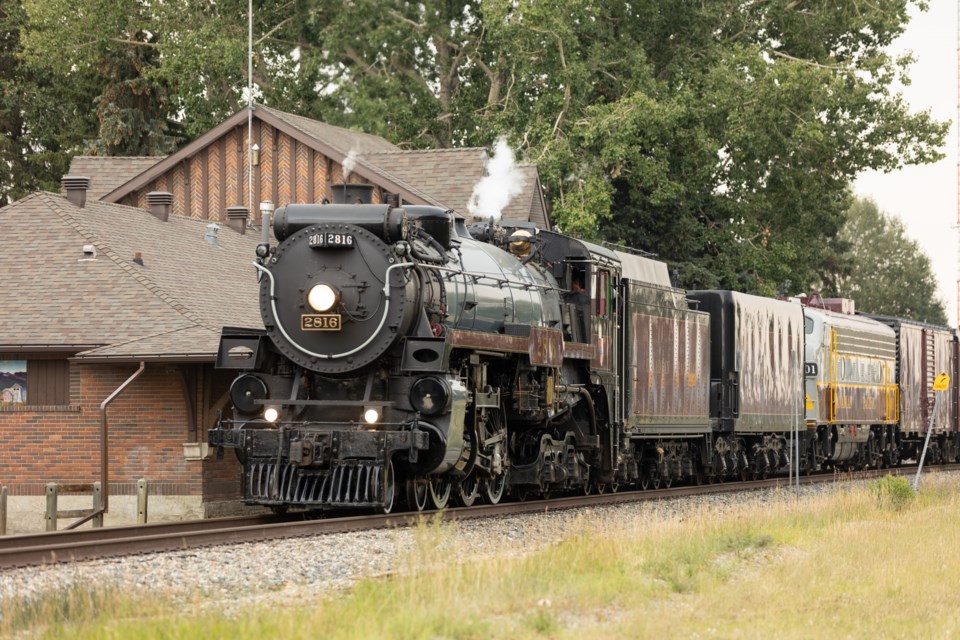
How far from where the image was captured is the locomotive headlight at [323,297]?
1597 centimetres

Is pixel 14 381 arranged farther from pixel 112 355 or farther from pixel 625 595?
pixel 625 595

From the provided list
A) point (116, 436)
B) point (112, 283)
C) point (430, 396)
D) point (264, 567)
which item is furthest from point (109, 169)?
point (264, 567)

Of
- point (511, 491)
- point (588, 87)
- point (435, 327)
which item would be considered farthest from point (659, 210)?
point (435, 327)

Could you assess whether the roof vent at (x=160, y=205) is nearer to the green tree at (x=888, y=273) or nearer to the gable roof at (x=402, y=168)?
the gable roof at (x=402, y=168)

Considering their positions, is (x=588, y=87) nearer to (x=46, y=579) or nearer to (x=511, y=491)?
(x=511, y=491)

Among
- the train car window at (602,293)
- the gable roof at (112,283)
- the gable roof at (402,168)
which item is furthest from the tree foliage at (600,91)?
the train car window at (602,293)

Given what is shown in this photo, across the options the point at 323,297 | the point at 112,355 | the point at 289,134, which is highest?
the point at 289,134

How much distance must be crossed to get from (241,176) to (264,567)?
924 inches

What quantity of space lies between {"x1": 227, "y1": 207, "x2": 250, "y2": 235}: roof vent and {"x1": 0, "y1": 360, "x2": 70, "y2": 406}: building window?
8.80 m

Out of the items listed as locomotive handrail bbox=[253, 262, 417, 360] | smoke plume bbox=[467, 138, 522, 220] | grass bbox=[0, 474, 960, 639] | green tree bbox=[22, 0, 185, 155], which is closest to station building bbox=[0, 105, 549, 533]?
locomotive handrail bbox=[253, 262, 417, 360]

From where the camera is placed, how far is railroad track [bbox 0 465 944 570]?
12.4m

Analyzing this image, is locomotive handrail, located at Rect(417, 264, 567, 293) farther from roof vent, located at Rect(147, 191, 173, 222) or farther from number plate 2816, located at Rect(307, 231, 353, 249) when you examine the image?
roof vent, located at Rect(147, 191, 173, 222)

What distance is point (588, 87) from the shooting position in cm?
4372

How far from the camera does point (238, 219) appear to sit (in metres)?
30.4
